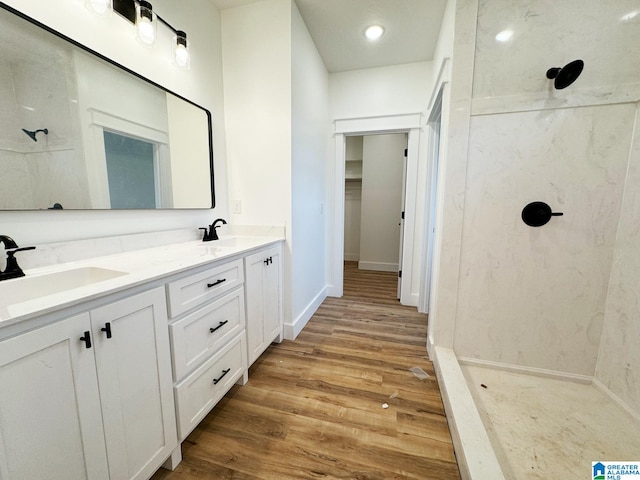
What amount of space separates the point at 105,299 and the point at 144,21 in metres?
1.53

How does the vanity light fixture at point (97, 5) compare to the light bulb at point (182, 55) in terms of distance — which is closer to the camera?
the vanity light fixture at point (97, 5)

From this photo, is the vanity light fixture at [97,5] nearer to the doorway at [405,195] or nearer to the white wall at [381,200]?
the doorway at [405,195]

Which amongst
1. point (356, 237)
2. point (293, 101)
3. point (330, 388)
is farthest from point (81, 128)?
point (356, 237)

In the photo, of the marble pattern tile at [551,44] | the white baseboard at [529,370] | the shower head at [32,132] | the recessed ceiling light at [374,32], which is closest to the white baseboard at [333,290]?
the white baseboard at [529,370]

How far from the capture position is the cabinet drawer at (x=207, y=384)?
45.6 inches

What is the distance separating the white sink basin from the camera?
920mm

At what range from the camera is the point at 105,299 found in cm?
84

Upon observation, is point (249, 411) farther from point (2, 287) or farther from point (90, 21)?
point (90, 21)

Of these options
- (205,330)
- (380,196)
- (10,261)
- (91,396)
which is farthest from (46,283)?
(380,196)

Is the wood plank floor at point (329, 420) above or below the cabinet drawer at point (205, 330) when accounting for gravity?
below

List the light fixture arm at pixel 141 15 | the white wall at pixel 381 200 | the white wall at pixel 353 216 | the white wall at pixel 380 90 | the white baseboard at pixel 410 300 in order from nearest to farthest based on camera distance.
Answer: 1. the light fixture arm at pixel 141 15
2. the white wall at pixel 380 90
3. the white baseboard at pixel 410 300
4. the white wall at pixel 381 200
5. the white wall at pixel 353 216

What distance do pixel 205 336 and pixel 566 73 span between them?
2.41m

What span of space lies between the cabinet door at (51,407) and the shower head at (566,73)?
2480mm

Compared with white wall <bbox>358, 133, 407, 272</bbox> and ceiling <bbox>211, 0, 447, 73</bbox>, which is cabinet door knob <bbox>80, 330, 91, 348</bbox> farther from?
white wall <bbox>358, 133, 407, 272</bbox>
